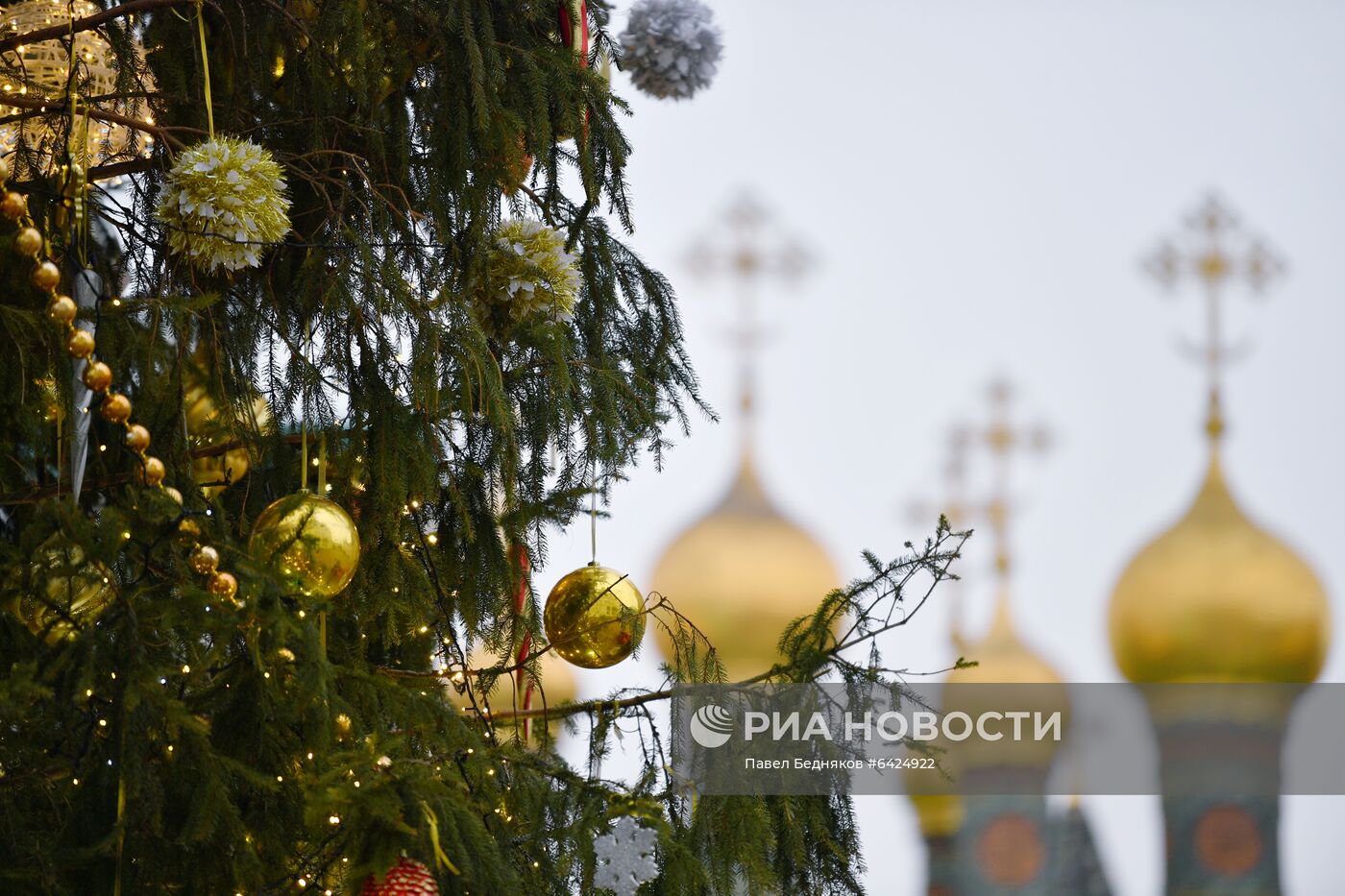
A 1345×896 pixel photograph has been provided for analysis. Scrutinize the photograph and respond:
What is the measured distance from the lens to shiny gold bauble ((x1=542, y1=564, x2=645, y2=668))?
2250 millimetres

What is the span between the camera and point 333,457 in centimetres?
221

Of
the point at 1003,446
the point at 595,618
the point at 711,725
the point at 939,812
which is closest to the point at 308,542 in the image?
the point at 595,618

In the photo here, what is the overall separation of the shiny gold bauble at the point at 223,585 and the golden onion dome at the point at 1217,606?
372 centimetres

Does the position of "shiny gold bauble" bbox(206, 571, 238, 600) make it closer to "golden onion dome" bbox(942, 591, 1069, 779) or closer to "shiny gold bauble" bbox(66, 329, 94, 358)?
"shiny gold bauble" bbox(66, 329, 94, 358)

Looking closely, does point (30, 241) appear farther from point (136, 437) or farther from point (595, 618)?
point (595, 618)

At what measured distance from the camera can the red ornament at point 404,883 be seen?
5.16ft

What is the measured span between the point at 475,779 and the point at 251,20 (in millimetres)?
1134

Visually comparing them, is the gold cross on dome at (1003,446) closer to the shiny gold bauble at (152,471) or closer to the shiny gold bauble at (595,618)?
the shiny gold bauble at (595,618)

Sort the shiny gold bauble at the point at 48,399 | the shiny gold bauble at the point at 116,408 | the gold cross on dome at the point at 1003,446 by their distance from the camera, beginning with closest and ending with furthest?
the shiny gold bauble at the point at 116,408 < the shiny gold bauble at the point at 48,399 < the gold cross on dome at the point at 1003,446

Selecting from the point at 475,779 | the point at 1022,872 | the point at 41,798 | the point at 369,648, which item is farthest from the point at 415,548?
the point at 1022,872

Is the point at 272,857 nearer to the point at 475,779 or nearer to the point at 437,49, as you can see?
the point at 475,779

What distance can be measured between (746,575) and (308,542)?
133 inches

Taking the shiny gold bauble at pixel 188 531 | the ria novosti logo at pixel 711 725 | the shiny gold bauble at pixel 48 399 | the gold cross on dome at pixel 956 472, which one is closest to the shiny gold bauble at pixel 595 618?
the ria novosti logo at pixel 711 725

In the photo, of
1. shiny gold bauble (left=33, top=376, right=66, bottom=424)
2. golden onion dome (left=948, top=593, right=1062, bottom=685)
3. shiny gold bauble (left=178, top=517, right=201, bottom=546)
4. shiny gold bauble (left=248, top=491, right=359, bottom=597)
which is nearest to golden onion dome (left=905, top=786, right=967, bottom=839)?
golden onion dome (left=948, top=593, right=1062, bottom=685)
